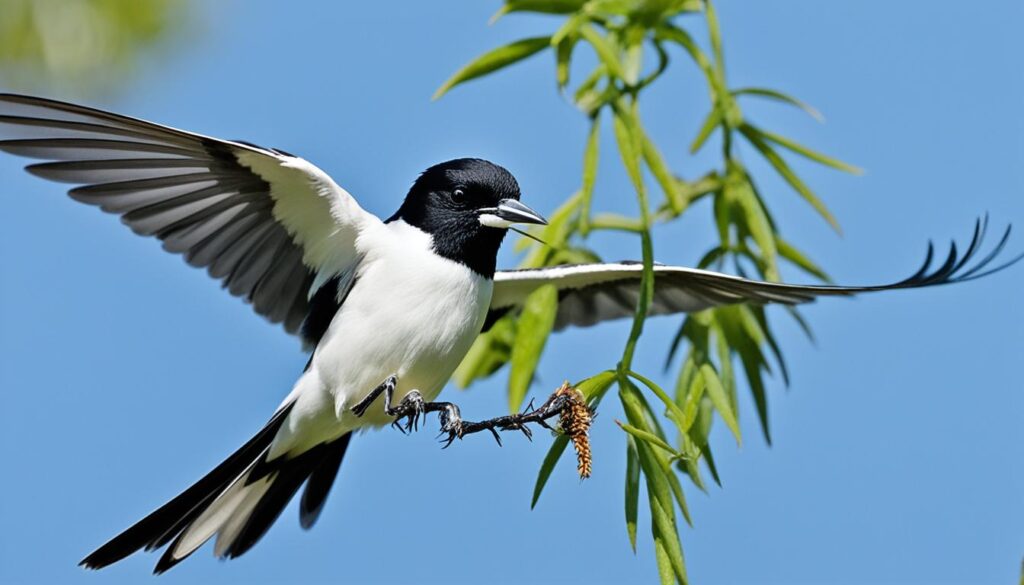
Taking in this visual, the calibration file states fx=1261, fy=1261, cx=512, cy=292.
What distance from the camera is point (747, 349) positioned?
2.69 metres

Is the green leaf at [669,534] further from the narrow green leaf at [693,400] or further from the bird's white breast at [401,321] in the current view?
the bird's white breast at [401,321]

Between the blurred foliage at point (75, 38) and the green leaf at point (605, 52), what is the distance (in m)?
0.82

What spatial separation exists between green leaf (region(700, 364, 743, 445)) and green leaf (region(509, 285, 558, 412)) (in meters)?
0.32

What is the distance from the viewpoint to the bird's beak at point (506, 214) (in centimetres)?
254

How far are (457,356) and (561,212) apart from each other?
37cm

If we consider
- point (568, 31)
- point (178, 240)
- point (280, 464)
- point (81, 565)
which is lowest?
point (81, 565)

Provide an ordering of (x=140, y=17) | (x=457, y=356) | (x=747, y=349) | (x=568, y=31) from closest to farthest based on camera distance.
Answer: (x=140, y=17)
(x=568, y=31)
(x=457, y=356)
(x=747, y=349)

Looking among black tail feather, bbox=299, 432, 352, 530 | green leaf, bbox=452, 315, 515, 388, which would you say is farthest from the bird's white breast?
black tail feather, bbox=299, 432, 352, 530

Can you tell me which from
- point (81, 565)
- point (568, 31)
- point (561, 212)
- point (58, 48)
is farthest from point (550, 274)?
point (58, 48)

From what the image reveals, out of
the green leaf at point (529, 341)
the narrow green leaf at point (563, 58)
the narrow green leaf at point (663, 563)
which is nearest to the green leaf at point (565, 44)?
the narrow green leaf at point (563, 58)

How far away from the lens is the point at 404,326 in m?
2.51

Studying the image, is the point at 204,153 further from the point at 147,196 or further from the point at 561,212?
the point at 561,212

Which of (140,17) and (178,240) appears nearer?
(140,17)

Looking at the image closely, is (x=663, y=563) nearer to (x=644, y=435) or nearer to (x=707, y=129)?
(x=644, y=435)
